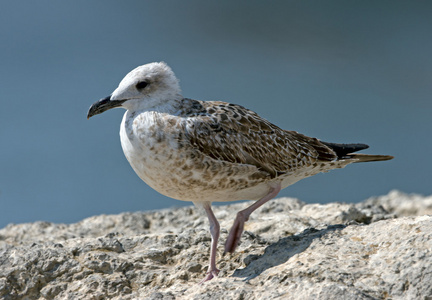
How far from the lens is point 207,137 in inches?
248

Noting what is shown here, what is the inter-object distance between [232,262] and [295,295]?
151 centimetres

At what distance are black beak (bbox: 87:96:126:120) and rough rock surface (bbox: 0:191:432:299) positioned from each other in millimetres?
1491

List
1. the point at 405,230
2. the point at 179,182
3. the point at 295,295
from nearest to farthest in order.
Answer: the point at 295,295 < the point at 405,230 < the point at 179,182

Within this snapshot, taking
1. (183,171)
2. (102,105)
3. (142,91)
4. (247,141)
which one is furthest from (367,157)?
(102,105)

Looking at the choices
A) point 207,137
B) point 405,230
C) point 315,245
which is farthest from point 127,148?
point 405,230

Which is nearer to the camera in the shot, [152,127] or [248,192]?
[152,127]

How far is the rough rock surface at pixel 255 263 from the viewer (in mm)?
5156

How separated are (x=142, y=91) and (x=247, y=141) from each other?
1.27 m

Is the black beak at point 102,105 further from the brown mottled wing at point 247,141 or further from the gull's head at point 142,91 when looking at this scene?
the brown mottled wing at point 247,141

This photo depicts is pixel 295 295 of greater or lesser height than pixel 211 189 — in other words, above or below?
below

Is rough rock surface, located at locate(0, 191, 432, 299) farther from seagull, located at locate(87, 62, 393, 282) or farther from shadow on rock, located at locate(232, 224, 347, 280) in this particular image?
seagull, located at locate(87, 62, 393, 282)

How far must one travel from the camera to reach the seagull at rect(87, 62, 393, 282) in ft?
20.2

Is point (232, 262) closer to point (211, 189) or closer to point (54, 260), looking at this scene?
point (211, 189)

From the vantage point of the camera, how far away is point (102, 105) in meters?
6.55
